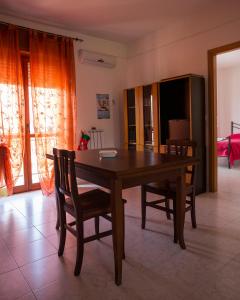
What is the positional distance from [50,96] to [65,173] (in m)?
2.31

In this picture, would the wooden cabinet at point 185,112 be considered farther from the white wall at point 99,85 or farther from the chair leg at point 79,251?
the chair leg at point 79,251

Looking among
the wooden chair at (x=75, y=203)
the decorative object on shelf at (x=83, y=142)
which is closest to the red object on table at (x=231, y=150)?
the decorative object on shelf at (x=83, y=142)

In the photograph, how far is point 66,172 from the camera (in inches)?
73.4

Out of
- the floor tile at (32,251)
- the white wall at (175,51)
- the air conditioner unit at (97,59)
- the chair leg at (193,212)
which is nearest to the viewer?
the floor tile at (32,251)

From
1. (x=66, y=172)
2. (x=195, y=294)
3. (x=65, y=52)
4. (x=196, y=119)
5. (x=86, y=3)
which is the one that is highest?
(x=86, y=3)

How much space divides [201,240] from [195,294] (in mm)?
741

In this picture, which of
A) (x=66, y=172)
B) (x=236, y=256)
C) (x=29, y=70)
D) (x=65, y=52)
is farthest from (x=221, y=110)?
(x=66, y=172)

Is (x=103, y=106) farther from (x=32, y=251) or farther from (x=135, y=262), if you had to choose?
(x=135, y=262)

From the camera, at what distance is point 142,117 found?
166 inches

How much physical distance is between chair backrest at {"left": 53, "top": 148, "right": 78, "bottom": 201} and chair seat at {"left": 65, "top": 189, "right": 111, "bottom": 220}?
115 mm

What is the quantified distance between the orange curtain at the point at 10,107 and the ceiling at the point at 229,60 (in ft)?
14.1

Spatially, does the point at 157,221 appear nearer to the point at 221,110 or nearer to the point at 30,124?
the point at 30,124

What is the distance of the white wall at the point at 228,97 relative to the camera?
7.05 meters

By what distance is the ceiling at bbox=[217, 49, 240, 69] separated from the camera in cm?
563
